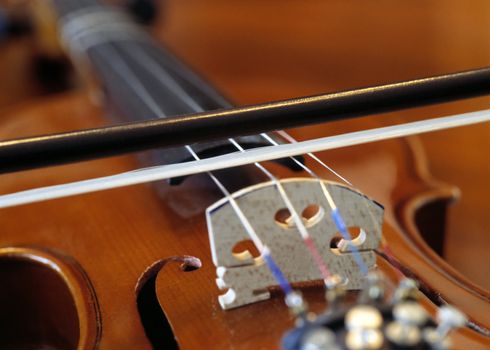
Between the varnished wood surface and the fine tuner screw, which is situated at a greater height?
the fine tuner screw

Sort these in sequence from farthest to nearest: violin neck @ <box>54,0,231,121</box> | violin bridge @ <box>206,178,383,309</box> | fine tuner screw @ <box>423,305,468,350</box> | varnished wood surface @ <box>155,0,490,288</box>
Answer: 1. varnished wood surface @ <box>155,0,490,288</box>
2. violin neck @ <box>54,0,231,121</box>
3. violin bridge @ <box>206,178,383,309</box>
4. fine tuner screw @ <box>423,305,468,350</box>

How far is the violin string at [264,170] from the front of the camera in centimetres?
40

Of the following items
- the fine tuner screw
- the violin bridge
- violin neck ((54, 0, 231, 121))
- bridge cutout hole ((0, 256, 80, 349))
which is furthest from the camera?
violin neck ((54, 0, 231, 121))

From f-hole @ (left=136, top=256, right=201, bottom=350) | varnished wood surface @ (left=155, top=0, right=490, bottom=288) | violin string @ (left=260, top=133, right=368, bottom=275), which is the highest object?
violin string @ (left=260, top=133, right=368, bottom=275)

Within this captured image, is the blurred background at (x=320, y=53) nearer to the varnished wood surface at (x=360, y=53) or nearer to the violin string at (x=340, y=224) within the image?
the varnished wood surface at (x=360, y=53)

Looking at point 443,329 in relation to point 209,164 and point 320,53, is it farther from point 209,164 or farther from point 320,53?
point 320,53

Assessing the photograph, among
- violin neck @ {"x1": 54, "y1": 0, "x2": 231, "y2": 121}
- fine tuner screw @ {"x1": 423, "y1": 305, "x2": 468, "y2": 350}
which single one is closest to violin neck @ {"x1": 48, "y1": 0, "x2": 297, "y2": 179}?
violin neck @ {"x1": 54, "y1": 0, "x2": 231, "y2": 121}

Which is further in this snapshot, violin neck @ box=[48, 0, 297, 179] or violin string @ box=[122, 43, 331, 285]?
violin neck @ box=[48, 0, 297, 179]

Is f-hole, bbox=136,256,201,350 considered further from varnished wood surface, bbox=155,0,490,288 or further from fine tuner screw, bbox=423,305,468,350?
varnished wood surface, bbox=155,0,490,288

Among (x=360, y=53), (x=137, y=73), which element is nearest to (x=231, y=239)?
(x=137, y=73)

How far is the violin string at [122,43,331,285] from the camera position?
404 mm

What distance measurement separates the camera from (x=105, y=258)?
53 cm

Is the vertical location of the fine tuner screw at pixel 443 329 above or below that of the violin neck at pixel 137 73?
below

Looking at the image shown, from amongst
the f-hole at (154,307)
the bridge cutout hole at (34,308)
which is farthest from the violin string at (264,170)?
the bridge cutout hole at (34,308)
